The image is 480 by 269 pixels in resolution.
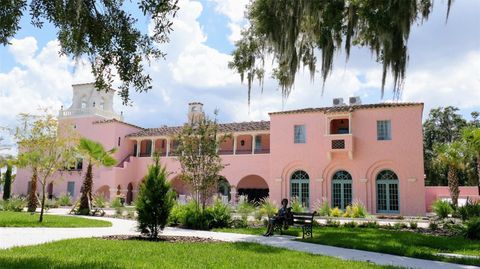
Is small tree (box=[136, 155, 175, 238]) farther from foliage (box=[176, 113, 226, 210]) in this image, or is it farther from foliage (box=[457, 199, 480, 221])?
foliage (box=[457, 199, 480, 221])

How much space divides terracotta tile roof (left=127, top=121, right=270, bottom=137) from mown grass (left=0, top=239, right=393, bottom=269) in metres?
20.5

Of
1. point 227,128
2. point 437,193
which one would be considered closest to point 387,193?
point 437,193

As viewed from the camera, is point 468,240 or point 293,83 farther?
point 293,83

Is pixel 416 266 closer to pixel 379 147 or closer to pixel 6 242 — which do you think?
pixel 6 242

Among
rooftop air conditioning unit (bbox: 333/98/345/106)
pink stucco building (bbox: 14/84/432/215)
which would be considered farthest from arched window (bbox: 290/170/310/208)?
rooftop air conditioning unit (bbox: 333/98/345/106)

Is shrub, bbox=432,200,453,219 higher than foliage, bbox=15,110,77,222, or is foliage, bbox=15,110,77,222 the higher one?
foliage, bbox=15,110,77,222

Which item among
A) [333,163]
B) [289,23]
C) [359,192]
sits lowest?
[359,192]

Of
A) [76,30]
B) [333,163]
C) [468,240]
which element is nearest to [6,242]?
[76,30]

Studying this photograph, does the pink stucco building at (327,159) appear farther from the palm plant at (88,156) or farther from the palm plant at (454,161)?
the palm plant at (88,156)

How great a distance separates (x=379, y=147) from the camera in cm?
2659

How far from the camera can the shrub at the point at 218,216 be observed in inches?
606

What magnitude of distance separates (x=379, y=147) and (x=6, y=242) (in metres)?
21.6

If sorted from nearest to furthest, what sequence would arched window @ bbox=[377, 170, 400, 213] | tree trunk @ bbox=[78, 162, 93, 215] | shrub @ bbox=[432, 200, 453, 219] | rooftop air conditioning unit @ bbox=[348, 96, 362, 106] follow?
shrub @ bbox=[432, 200, 453, 219] < tree trunk @ bbox=[78, 162, 93, 215] < arched window @ bbox=[377, 170, 400, 213] < rooftop air conditioning unit @ bbox=[348, 96, 362, 106]

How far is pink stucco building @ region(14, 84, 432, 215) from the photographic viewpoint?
25922mm
